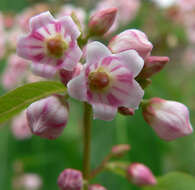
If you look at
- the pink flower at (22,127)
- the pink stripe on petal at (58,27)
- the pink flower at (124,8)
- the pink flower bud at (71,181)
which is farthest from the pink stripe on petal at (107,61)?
the pink flower at (124,8)

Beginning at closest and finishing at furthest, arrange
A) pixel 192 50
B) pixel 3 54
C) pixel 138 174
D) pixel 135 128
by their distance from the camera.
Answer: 1. pixel 138 174
2. pixel 135 128
3. pixel 3 54
4. pixel 192 50

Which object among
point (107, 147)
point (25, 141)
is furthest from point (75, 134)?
point (107, 147)

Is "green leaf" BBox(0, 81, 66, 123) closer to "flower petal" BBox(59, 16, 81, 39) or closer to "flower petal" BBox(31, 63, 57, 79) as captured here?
"flower petal" BBox(31, 63, 57, 79)

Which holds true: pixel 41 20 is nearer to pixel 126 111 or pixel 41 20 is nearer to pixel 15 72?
pixel 126 111

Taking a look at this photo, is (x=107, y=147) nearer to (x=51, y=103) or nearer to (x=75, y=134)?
(x=75, y=134)

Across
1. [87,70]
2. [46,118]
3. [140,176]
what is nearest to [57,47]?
[87,70]

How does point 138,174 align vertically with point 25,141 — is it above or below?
above

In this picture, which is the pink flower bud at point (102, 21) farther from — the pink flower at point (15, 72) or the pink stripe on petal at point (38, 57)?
the pink flower at point (15, 72)
